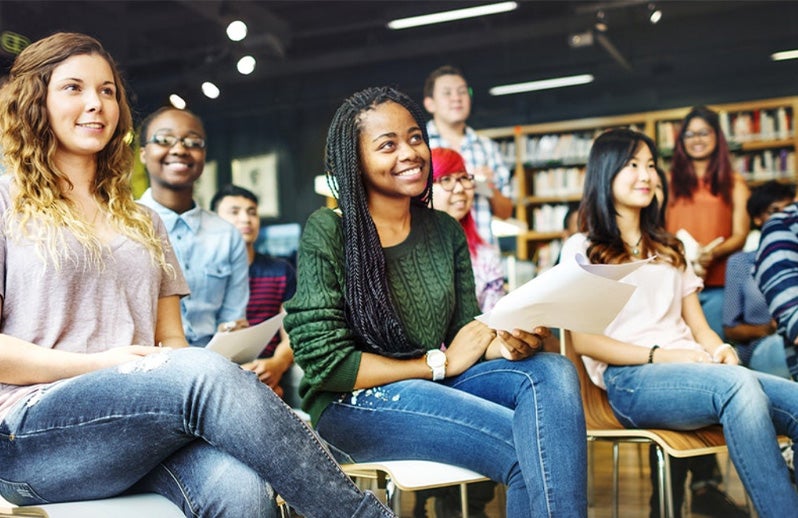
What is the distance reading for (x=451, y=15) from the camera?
6.61 m

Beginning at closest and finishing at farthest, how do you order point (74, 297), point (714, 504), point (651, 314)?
point (74, 297) → point (651, 314) → point (714, 504)

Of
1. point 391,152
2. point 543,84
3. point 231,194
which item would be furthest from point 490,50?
point 391,152

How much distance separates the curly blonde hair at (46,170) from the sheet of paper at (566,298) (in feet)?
2.50

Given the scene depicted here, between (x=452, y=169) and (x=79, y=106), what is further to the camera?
(x=452, y=169)

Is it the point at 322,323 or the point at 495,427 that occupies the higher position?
the point at 322,323

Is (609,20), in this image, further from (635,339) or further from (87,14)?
(635,339)

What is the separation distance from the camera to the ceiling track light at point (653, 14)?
270 inches

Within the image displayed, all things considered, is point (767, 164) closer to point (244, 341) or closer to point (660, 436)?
point (660, 436)

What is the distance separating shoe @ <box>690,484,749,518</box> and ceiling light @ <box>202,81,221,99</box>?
3.97 meters

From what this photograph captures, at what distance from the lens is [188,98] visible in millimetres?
5039

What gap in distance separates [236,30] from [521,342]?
4.75 m

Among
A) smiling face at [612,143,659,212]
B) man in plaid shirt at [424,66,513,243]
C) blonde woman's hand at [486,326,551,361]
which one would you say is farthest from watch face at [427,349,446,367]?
man in plaid shirt at [424,66,513,243]

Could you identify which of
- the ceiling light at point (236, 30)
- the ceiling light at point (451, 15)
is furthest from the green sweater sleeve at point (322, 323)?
the ceiling light at point (451, 15)

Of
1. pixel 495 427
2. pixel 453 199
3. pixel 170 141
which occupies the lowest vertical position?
pixel 495 427
